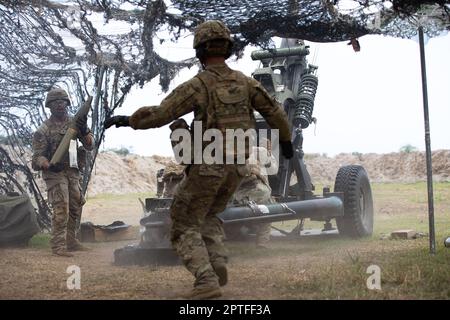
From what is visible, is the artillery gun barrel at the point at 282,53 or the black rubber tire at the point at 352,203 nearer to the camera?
the black rubber tire at the point at 352,203

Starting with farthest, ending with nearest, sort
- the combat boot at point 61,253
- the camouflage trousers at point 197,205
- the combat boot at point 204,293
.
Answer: the combat boot at point 61,253
the camouflage trousers at point 197,205
the combat boot at point 204,293

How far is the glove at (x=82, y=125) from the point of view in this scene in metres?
7.11

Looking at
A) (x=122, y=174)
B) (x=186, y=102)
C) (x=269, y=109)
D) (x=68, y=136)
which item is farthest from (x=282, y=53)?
(x=122, y=174)

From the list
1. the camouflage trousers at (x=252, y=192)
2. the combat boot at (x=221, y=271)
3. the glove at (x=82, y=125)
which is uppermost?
the glove at (x=82, y=125)

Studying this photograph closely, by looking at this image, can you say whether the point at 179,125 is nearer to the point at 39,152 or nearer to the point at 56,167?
the point at 56,167

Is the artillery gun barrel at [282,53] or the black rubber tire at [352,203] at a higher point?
the artillery gun barrel at [282,53]

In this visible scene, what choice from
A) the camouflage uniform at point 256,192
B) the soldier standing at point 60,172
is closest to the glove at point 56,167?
the soldier standing at point 60,172

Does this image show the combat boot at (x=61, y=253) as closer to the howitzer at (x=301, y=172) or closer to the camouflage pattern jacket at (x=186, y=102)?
the howitzer at (x=301, y=172)

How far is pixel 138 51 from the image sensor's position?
8.23 m

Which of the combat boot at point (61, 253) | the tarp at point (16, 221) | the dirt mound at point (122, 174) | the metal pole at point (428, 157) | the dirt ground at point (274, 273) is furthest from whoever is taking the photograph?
the dirt mound at point (122, 174)

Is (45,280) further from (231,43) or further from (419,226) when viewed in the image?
(419,226)

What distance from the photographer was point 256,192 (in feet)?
22.5

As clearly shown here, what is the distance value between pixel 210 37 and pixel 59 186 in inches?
153
